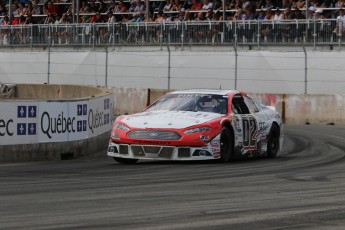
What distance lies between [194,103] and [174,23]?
17321 millimetres

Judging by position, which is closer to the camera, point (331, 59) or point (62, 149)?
point (62, 149)

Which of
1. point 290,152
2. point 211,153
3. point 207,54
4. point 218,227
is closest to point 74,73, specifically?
point 207,54

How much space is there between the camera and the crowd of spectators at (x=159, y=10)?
33.2 meters

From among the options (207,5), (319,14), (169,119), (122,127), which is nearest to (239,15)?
(207,5)

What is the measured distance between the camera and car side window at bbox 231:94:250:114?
1772 centimetres

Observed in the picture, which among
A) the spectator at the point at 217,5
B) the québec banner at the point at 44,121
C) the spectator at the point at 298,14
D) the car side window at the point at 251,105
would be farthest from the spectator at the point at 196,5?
the car side window at the point at 251,105

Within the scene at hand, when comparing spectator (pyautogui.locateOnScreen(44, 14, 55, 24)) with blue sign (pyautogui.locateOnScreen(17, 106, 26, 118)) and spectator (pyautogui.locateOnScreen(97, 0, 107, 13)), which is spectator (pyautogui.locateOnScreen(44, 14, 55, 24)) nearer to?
spectator (pyautogui.locateOnScreen(97, 0, 107, 13))

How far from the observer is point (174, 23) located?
34625 mm

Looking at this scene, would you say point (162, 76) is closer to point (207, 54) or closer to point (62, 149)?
point (207, 54)

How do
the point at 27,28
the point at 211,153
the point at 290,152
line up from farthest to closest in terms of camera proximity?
the point at 27,28
the point at 290,152
the point at 211,153

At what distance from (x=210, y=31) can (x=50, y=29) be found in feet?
21.7

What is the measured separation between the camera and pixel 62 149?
18188 mm

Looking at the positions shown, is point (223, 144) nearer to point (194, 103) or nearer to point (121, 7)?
point (194, 103)

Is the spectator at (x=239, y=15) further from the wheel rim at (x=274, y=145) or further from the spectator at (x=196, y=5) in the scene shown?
the wheel rim at (x=274, y=145)
